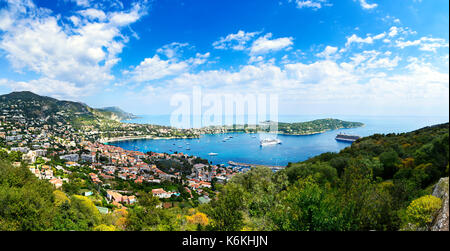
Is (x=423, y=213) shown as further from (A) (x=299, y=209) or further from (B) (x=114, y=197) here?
(B) (x=114, y=197)

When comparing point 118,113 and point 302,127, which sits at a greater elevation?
point 118,113

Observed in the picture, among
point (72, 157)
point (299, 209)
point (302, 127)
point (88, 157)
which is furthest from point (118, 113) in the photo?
point (299, 209)

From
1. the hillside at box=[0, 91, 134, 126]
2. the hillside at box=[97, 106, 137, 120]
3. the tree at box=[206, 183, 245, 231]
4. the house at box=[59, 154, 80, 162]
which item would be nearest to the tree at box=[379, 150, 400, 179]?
the tree at box=[206, 183, 245, 231]

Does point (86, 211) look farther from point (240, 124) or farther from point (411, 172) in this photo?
point (240, 124)

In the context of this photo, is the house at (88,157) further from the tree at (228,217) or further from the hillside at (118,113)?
the hillside at (118,113)

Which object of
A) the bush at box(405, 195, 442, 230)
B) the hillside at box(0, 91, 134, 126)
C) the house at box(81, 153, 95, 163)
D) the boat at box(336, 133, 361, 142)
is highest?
the hillside at box(0, 91, 134, 126)

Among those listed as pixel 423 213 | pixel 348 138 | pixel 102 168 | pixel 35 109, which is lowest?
pixel 102 168

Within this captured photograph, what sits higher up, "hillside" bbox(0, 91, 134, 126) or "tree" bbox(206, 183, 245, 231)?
"hillside" bbox(0, 91, 134, 126)

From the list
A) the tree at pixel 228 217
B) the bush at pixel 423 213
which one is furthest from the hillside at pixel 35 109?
the bush at pixel 423 213

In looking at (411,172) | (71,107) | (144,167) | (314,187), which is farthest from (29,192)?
(71,107)

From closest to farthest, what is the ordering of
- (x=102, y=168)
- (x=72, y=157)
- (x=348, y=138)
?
(x=102, y=168) → (x=72, y=157) → (x=348, y=138)

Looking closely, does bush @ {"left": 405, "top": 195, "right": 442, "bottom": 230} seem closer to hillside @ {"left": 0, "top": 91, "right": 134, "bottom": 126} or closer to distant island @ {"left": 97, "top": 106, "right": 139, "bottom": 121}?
hillside @ {"left": 0, "top": 91, "right": 134, "bottom": 126}

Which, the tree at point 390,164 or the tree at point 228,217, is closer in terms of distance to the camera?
the tree at point 228,217

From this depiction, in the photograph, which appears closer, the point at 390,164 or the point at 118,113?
the point at 390,164
